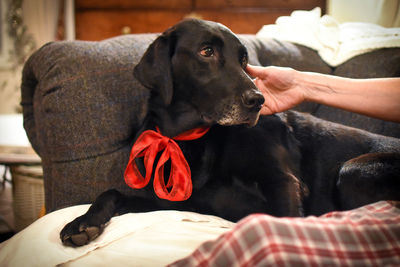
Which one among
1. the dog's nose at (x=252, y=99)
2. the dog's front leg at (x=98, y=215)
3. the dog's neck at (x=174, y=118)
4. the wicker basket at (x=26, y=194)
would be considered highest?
the dog's nose at (x=252, y=99)

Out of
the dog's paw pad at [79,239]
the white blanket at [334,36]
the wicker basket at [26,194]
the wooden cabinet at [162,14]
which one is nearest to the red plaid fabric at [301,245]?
the dog's paw pad at [79,239]

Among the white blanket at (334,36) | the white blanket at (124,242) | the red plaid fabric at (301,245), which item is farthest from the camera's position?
the white blanket at (334,36)

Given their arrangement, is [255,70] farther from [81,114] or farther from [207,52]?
[81,114]

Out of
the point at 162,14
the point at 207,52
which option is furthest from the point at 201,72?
the point at 162,14

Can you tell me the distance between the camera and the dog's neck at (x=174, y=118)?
46.3 inches

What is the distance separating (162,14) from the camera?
3092 mm

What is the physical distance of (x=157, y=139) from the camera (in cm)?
115

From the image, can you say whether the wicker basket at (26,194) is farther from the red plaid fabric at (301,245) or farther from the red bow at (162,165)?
the red plaid fabric at (301,245)

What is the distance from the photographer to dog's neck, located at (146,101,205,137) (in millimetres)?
1176

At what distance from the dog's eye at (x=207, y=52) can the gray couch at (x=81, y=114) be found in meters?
0.33

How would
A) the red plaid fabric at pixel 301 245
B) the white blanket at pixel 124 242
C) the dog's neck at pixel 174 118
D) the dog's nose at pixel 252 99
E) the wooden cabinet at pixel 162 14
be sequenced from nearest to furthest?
1. the red plaid fabric at pixel 301 245
2. the white blanket at pixel 124 242
3. the dog's nose at pixel 252 99
4. the dog's neck at pixel 174 118
5. the wooden cabinet at pixel 162 14

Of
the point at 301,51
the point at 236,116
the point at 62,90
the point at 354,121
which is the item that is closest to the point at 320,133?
the point at 236,116

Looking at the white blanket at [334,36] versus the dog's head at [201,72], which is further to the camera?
the white blanket at [334,36]

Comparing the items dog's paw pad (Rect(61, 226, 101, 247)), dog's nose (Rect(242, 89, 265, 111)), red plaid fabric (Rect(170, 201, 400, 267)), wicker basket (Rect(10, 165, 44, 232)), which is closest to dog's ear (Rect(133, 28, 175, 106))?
dog's nose (Rect(242, 89, 265, 111))
